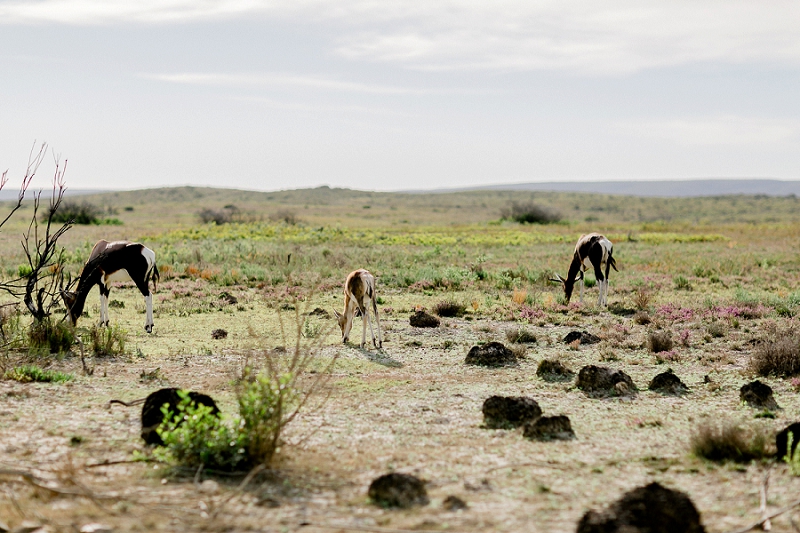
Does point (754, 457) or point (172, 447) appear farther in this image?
point (754, 457)

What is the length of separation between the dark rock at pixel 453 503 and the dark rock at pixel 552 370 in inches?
222

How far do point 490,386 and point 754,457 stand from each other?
4133 millimetres

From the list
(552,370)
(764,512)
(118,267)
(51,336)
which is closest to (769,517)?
(764,512)

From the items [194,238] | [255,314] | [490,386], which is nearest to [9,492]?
[490,386]

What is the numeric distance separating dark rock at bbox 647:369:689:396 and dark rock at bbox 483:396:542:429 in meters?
2.69

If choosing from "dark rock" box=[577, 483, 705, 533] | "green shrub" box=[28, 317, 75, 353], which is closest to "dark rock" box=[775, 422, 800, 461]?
"dark rock" box=[577, 483, 705, 533]

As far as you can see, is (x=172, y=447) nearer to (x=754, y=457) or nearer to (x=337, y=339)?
(x=754, y=457)

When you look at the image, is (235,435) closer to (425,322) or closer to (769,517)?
(769,517)

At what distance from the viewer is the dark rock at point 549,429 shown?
7.98 meters

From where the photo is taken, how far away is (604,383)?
33.8ft

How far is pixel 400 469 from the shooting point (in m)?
6.85

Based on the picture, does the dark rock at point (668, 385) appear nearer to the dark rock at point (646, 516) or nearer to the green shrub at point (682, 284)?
the dark rock at point (646, 516)

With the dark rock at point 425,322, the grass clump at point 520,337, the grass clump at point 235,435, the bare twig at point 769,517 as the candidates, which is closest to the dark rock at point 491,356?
the grass clump at point 520,337

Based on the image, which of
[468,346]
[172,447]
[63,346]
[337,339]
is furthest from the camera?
[337,339]
